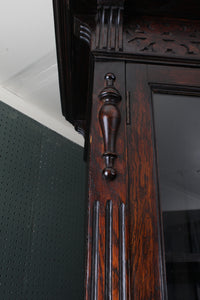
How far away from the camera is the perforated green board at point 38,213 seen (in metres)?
1.41

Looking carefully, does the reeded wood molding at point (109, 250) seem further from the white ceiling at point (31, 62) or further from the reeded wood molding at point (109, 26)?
the white ceiling at point (31, 62)

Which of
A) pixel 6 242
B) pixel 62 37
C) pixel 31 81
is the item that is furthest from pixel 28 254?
pixel 62 37

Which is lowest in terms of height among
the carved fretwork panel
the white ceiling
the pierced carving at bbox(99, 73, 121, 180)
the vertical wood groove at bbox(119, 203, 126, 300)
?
the vertical wood groove at bbox(119, 203, 126, 300)

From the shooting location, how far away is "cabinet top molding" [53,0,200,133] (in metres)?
0.79

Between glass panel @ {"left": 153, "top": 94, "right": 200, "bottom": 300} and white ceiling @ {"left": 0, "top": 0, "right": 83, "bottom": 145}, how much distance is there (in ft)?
2.92

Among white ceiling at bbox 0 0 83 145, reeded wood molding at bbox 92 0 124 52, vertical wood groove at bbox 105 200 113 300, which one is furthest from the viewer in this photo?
white ceiling at bbox 0 0 83 145

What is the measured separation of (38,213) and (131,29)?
1.11m

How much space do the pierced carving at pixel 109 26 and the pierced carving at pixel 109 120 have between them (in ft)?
0.34

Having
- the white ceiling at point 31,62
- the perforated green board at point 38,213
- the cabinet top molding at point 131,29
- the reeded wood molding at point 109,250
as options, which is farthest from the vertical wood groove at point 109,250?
the white ceiling at point 31,62

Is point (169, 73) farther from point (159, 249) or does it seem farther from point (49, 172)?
point (49, 172)

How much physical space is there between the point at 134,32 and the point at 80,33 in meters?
0.16

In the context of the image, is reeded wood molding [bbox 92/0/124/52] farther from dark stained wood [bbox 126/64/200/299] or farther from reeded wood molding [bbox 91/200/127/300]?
reeded wood molding [bbox 91/200/127/300]

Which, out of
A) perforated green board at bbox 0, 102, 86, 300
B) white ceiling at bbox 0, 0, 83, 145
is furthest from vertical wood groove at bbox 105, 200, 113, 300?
white ceiling at bbox 0, 0, 83, 145

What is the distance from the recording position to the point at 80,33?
847 millimetres
